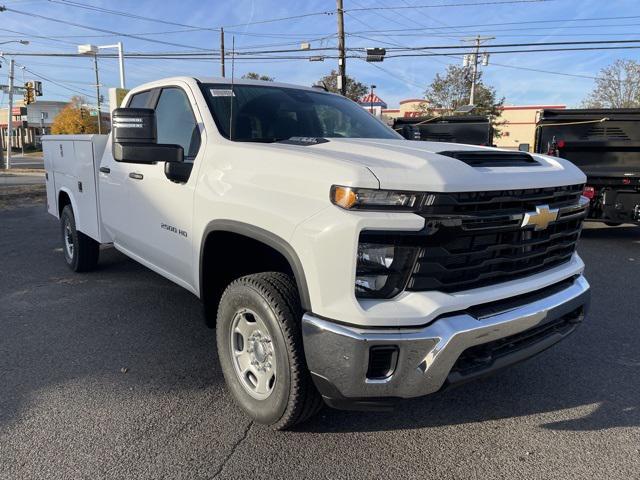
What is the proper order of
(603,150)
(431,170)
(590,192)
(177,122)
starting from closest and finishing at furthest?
(431,170), (177,122), (590,192), (603,150)

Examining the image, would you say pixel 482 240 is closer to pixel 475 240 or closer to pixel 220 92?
pixel 475 240

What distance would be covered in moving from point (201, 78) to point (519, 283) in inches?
104

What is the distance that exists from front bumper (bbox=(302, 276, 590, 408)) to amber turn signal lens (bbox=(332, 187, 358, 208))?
0.53 metres

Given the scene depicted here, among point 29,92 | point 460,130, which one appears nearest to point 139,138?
point 460,130

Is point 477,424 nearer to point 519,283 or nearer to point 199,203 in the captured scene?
point 519,283

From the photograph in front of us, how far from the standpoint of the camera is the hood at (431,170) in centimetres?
221

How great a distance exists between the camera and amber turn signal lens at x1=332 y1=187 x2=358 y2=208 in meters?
2.17

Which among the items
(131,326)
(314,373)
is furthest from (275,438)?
(131,326)

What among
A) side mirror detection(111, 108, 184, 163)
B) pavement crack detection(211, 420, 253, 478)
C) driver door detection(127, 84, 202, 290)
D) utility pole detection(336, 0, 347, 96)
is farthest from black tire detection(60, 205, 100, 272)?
utility pole detection(336, 0, 347, 96)

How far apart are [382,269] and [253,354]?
1.03 meters

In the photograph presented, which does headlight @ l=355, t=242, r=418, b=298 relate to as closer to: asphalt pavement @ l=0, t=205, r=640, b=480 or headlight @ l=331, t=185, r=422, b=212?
headlight @ l=331, t=185, r=422, b=212

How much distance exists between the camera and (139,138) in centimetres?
312

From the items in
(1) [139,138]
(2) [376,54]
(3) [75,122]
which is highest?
(2) [376,54]

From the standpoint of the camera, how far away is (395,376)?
2223 mm
